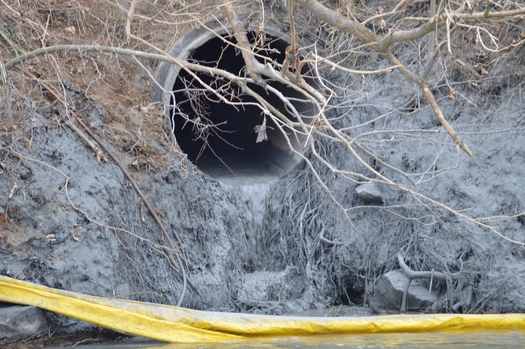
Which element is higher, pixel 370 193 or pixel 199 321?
pixel 370 193

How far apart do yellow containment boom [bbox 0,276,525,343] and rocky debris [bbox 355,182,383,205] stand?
243 cm

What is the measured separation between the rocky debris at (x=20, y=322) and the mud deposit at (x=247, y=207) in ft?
0.58

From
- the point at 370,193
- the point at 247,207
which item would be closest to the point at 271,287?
the point at 247,207

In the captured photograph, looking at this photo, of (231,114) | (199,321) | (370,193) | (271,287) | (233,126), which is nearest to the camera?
(199,321)

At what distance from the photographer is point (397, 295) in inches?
297

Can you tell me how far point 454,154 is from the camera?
792 centimetres

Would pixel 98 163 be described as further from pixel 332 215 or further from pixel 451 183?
pixel 451 183

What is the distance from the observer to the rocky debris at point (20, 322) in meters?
Answer: 5.44

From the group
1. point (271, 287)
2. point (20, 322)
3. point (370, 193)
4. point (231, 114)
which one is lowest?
point (20, 322)

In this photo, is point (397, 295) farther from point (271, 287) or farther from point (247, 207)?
point (247, 207)

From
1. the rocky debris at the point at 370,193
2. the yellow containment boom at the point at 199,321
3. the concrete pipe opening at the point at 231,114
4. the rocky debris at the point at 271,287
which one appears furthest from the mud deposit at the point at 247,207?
the concrete pipe opening at the point at 231,114

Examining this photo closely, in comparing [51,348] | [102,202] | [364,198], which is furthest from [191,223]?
[51,348]

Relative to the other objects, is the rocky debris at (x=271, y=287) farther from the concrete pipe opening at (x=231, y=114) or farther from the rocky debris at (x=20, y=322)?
the rocky debris at (x=20, y=322)

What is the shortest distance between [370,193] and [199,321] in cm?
322
